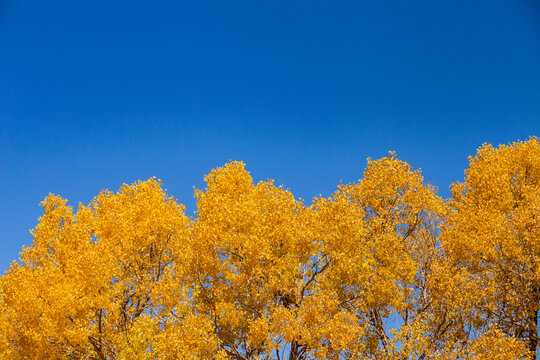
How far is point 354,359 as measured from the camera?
24.2 metres

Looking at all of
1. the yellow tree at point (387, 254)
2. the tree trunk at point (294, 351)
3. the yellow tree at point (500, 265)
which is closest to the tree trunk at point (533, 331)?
the yellow tree at point (500, 265)

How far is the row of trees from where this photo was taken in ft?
79.7

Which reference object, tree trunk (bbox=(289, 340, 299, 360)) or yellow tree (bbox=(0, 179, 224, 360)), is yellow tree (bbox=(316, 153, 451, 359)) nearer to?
tree trunk (bbox=(289, 340, 299, 360))

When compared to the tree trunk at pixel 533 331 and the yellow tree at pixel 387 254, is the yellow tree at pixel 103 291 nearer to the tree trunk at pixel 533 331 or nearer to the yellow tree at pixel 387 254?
the yellow tree at pixel 387 254

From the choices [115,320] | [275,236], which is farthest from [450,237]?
[115,320]

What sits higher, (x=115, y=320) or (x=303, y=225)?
(x=303, y=225)

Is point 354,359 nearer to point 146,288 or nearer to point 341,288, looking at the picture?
point 341,288

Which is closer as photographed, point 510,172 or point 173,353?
point 173,353

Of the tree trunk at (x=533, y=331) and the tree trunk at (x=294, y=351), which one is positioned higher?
the tree trunk at (x=533, y=331)

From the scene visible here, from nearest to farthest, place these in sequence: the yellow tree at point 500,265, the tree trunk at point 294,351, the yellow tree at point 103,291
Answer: the yellow tree at point 500,265 → the yellow tree at point 103,291 → the tree trunk at point 294,351

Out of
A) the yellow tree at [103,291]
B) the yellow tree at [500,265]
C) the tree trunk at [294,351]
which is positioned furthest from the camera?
the tree trunk at [294,351]

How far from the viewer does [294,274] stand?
26.9m

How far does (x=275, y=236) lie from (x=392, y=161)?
12469mm

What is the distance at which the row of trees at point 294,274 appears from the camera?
24.3 metres
